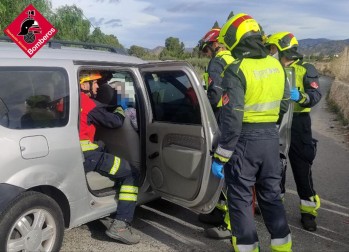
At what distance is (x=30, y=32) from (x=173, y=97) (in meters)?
1.74

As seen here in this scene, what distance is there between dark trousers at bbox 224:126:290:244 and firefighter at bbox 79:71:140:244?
1.06 m

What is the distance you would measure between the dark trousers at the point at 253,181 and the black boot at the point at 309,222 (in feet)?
3.58

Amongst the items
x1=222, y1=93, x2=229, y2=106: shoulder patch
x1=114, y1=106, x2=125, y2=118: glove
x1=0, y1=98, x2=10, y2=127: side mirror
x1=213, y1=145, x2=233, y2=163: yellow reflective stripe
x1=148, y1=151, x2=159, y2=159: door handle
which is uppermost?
x1=222, y1=93, x2=229, y2=106: shoulder patch

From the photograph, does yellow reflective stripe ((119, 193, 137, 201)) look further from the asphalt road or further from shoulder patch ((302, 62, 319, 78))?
shoulder patch ((302, 62, 319, 78))

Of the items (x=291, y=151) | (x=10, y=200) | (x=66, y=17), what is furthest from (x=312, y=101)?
(x=66, y=17)

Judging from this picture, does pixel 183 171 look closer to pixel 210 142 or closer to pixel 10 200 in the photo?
pixel 210 142

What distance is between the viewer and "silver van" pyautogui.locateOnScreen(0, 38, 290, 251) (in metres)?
2.93

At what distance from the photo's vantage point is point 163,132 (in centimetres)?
381

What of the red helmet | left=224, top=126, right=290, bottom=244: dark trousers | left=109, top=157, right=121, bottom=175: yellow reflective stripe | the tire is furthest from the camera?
the red helmet

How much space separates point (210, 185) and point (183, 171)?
0.28 meters

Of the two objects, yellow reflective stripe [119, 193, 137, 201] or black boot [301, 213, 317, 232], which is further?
black boot [301, 213, 317, 232]

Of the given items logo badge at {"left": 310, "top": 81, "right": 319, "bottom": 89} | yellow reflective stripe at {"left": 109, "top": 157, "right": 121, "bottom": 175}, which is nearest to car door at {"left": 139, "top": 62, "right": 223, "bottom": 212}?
yellow reflective stripe at {"left": 109, "top": 157, "right": 121, "bottom": 175}

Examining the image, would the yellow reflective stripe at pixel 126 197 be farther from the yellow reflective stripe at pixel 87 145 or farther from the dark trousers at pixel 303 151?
the dark trousers at pixel 303 151

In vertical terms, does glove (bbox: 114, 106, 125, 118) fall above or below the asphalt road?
above
